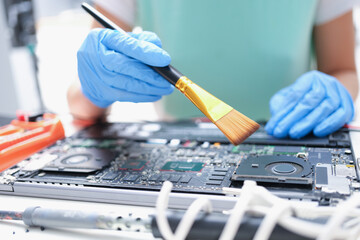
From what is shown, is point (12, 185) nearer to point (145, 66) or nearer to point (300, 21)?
point (145, 66)

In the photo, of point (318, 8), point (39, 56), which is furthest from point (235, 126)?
point (39, 56)

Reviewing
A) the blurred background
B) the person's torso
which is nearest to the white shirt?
the person's torso

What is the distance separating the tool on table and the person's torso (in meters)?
0.45

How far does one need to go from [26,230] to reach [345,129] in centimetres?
66

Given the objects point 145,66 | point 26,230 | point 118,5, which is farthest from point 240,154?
point 118,5

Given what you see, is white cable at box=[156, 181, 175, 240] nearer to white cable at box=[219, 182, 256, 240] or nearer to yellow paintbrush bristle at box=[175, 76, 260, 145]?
white cable at box=[219, 182, 256, 240]

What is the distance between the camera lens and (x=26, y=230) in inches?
19.8

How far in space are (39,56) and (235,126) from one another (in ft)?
7.25

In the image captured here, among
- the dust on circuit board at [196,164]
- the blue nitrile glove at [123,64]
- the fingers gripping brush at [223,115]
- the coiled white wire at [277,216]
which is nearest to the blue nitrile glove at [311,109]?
the dust on circuit board at [196,164]

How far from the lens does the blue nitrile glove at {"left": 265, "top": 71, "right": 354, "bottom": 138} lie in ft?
2.45

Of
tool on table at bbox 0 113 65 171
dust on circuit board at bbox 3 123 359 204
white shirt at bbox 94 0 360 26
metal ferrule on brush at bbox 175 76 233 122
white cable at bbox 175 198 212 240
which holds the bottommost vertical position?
dust on circuit board at bbox 3 123 359 204

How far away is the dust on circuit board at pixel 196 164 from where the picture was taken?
0.52 metres

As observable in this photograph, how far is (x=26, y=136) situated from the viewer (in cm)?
78

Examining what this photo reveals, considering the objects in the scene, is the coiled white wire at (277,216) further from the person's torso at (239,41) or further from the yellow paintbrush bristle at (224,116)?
the person's torso at (239,41)
